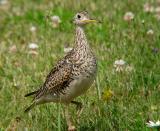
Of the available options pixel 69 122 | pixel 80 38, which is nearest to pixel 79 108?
pixel 69 122

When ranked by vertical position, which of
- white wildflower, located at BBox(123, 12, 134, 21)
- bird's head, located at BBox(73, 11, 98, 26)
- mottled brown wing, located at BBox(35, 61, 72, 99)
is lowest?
mottled brown wing, located at BBox(35, 61, 72, 99)

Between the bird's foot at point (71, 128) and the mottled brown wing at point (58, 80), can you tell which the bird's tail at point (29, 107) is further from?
the bird's foot at point (71, 128)

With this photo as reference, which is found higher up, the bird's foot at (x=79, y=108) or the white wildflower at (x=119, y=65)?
the white wildflower at (x=119, y=65)

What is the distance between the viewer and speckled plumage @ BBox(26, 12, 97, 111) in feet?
23.4

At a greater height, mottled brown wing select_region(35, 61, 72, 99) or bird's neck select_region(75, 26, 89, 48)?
bird's neck select_region(75, 26, 89, 48)

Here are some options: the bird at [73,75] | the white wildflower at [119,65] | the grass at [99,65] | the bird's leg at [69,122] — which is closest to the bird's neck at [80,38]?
the bird at [73,75]

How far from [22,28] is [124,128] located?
14.8ft

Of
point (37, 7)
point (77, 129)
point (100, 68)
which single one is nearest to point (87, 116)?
point (77, 129)

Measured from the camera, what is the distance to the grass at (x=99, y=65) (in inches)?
296

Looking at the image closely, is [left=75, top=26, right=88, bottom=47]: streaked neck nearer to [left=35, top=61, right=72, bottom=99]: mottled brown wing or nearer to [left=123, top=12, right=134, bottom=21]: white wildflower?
[left=35, top=61, right=72, bottom=99]: mottled brown wing

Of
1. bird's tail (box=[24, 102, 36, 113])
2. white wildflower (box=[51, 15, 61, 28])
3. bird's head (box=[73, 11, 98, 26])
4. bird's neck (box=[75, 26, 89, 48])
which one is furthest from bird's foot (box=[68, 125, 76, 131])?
white wildflower (box=[51, 15, 61, 28])

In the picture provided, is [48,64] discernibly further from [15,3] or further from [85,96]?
[15,3]

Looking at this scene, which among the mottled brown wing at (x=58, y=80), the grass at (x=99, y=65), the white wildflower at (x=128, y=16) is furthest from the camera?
the white wildflower at (x=128, y=16)

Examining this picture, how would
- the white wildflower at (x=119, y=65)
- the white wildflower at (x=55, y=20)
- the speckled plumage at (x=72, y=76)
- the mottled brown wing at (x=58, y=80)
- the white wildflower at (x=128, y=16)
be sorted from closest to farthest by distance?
the speckled plumage at (x=72, y=76)
the mottled brown wing at (x=58, y=80)
the white wildflower at (x=119, y=65)
the white wildflower at (x=55, y=20)
the white wildflower at (x=128, y=16)
